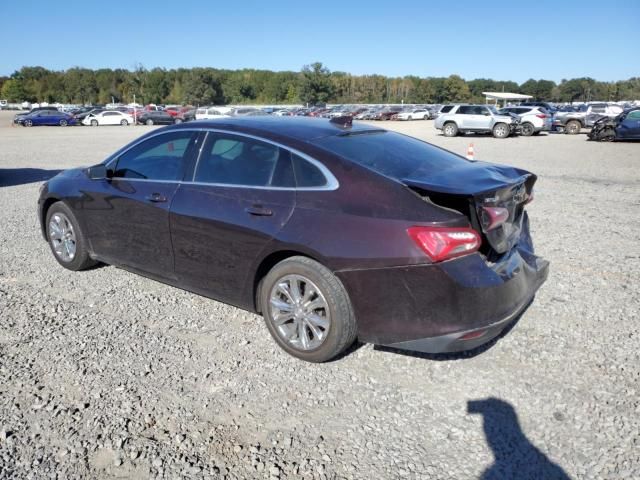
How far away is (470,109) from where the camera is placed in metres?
29.0

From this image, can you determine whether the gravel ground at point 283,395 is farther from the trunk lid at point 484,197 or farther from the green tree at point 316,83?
the green tree at point 316,83

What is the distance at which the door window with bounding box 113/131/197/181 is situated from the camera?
4.43 meters

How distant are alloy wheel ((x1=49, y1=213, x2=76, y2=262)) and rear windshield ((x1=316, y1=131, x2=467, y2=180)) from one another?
302 cm

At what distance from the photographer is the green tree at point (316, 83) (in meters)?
104

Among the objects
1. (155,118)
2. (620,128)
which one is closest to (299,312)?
(620,128)

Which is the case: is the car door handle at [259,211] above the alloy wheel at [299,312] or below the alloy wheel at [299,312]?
above

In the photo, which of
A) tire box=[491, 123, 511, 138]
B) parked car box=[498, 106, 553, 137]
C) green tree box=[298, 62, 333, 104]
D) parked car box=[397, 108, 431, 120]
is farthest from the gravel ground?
green tree box=[298, 62, 333, 104]

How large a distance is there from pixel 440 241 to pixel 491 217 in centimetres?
41

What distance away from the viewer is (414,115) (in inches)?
2475

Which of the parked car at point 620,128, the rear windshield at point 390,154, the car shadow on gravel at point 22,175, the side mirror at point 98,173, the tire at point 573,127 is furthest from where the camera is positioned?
the tire at point 573,127

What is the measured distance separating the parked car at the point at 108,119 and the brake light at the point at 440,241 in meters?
47.6

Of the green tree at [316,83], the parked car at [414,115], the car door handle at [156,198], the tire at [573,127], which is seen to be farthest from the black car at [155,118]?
the green tree at [316,83]

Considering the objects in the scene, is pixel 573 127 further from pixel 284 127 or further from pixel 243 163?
pixel 243 163

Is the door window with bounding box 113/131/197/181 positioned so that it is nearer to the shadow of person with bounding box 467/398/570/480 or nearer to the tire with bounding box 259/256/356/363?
the tire with bounding box 259/256/356/363
